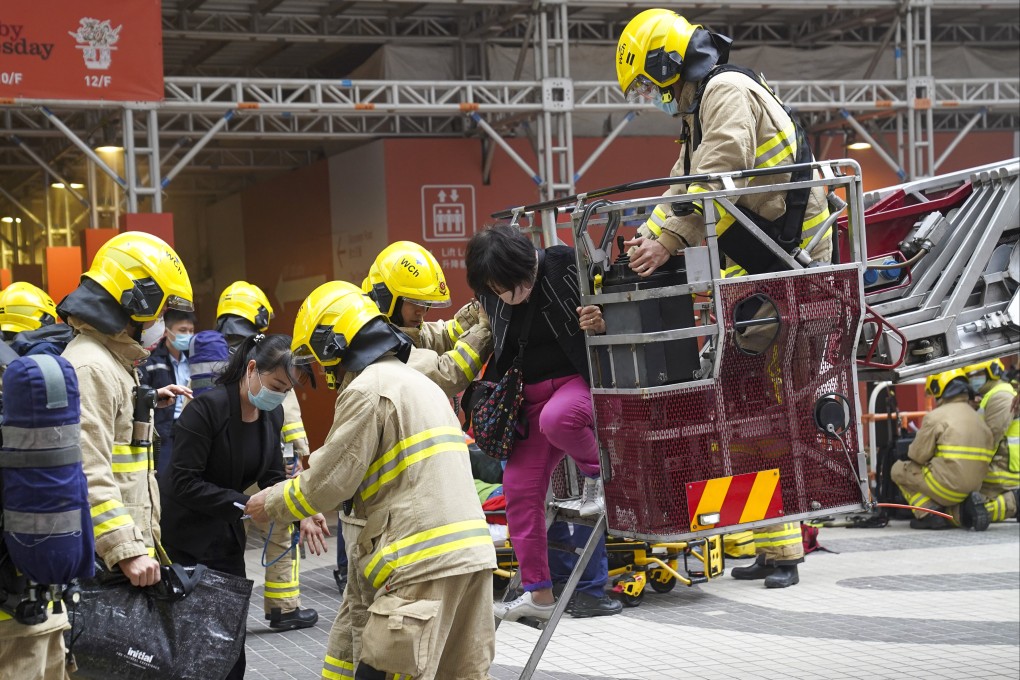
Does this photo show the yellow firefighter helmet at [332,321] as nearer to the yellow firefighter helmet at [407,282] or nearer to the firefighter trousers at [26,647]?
the firefighter trousers at [26,647]

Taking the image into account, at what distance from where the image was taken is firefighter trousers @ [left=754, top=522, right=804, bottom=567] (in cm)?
944

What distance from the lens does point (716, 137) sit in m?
4.71

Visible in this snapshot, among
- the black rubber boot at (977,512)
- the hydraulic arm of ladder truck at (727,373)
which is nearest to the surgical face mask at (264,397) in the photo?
the hydraulic arm of ladder truck at (727,373)

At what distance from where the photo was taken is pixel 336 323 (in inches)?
185

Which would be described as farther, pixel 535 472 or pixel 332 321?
pixel 535 472

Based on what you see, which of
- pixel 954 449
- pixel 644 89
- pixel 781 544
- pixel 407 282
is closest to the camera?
pixel 644 89

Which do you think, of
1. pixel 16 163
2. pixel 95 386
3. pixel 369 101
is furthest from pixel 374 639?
pixel 16 163

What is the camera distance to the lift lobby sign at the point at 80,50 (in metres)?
12.6

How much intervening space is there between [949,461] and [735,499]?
8074 mm

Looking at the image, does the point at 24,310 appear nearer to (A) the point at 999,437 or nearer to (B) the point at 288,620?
(B) the point at 288,620

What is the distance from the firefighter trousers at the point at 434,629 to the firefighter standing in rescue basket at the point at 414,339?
0.18 metres

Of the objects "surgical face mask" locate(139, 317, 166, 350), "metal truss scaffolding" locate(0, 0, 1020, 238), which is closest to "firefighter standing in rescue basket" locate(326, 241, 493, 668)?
"surgical face mask" locate(139, 317, 166, 350)

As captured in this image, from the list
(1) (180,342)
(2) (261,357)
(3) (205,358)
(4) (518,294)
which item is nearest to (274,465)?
(2) (261,357)

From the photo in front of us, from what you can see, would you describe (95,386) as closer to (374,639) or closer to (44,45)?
(374,639)
